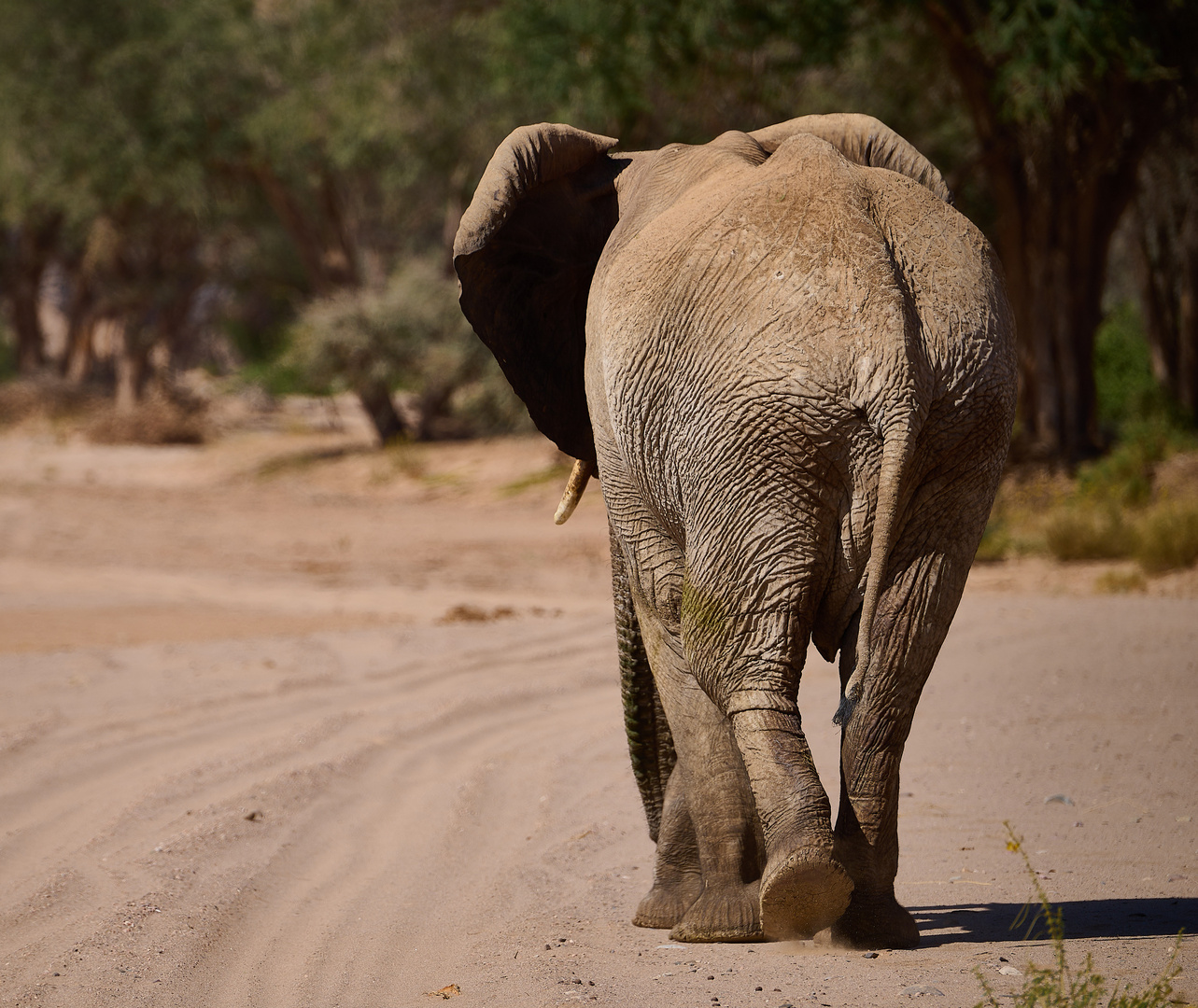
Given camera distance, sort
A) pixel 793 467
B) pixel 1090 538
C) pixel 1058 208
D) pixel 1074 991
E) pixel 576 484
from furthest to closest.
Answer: pixel 1058 208, pixel 1090 538, pixel 576 484, pixel 793 467, pixel 1074 991

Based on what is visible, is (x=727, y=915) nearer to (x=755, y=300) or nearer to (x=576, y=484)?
(x=576, y=484)

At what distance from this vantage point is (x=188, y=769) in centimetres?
564

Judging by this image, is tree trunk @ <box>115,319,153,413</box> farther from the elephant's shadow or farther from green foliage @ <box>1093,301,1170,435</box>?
the elephant's shadow

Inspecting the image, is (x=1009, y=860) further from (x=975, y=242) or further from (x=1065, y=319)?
(x=1065, y=319)

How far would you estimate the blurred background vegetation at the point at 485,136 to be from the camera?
1243 centimetres

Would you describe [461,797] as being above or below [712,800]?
below

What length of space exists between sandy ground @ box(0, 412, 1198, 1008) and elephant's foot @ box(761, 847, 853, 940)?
10.4 inches

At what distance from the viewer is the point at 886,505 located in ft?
8.52

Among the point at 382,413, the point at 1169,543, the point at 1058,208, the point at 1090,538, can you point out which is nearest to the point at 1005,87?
the point at 1058,208

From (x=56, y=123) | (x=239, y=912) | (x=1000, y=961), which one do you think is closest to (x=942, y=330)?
(x=1000, y=961)

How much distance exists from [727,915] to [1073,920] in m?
1.05

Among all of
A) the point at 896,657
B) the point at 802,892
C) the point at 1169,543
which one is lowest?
the point at 1169,543

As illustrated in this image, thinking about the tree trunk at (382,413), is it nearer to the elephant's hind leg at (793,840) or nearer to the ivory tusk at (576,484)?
the ivory tusk at (576,484)

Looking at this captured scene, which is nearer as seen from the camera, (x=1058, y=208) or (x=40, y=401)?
(x=1058, y=208)
